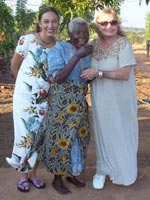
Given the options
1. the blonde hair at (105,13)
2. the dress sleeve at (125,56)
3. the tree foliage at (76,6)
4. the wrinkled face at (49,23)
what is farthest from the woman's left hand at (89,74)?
the tree foliage at (76,6)

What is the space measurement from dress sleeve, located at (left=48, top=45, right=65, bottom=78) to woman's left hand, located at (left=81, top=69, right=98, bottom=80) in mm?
169

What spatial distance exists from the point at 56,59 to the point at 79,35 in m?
0.25

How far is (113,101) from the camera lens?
3209 millimetres

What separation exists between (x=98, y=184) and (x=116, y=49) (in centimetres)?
116

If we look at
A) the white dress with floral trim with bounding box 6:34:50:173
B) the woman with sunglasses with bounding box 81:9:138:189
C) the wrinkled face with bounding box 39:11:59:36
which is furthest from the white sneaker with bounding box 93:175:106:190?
the wrinkled face with bounding box 39:11:59:36

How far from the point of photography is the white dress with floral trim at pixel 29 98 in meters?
3.16

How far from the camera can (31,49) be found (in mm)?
3160

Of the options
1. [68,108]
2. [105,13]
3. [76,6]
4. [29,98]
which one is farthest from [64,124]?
[76,6]

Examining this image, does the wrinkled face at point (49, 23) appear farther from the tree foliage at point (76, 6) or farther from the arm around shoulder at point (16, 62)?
the tree foliage at point (76, 6)

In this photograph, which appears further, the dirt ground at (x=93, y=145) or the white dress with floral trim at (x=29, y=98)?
the dirt ground at (x=93, y=145)

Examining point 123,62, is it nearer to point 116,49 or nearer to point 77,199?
point 116,49

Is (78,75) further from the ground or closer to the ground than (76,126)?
further from the ground

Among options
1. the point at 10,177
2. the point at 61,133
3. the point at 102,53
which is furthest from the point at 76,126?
the point at 10,177

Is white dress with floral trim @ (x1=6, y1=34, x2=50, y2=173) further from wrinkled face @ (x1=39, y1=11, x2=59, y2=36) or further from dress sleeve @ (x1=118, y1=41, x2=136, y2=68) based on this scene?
dress sleeve @ (x1=118, y1=41, x2=136, y2=68)
